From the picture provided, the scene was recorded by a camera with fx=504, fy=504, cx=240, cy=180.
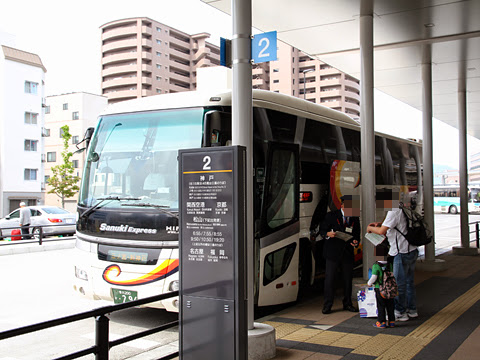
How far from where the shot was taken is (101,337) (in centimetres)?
418

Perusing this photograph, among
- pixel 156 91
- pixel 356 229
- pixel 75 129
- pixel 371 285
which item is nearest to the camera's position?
pixel 371 285

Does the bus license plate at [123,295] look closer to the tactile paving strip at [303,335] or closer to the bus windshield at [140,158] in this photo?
the bus windshield at [140,158]

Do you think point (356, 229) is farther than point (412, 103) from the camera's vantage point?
No

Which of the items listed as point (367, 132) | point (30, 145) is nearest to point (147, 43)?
point (30, 145)

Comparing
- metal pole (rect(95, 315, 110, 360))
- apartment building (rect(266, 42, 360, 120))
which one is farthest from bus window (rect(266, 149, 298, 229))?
apartment building (rect(266, 42, 360, 120))

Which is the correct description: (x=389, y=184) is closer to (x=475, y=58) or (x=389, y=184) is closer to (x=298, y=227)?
(x=475, y=58)

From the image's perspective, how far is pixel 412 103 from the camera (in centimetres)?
1803

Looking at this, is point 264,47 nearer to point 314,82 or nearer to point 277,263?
point 277,263

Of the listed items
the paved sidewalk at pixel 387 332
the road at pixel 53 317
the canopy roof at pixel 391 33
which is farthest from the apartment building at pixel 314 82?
the paved sidewalk at pixel 387 332

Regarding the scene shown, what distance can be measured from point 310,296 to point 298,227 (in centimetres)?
198

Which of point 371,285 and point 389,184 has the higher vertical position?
point 389,184

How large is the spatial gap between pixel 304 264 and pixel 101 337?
5060 millimetres

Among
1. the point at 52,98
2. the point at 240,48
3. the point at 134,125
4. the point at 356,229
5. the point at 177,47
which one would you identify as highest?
the point at 177,47

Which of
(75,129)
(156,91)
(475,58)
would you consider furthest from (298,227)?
(156,91)
